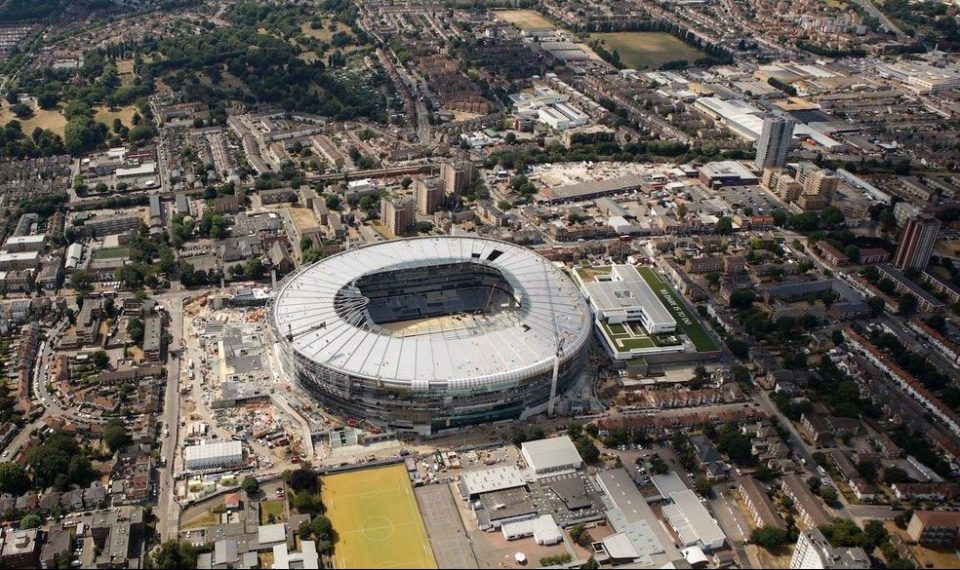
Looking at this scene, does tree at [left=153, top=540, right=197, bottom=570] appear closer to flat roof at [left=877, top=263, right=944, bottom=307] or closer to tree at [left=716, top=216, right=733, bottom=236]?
tree at [left=716, top=216, right=733, bottom=236]

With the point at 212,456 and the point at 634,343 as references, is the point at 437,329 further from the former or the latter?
the point at 212,456

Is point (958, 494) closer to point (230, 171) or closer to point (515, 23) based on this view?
point (230, 171)

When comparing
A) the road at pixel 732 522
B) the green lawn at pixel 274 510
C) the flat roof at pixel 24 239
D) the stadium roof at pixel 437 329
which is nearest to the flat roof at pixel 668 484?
the road at pixel 732 522

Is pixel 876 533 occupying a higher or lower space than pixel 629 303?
lower

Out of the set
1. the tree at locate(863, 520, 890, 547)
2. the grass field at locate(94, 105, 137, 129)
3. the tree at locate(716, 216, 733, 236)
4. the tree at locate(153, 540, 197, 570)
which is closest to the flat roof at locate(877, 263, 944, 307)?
the tree at locate(716, 216, 733, 236)

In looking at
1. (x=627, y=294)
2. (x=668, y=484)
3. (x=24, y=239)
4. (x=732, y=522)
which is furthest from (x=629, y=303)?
(x=24, y=239)
